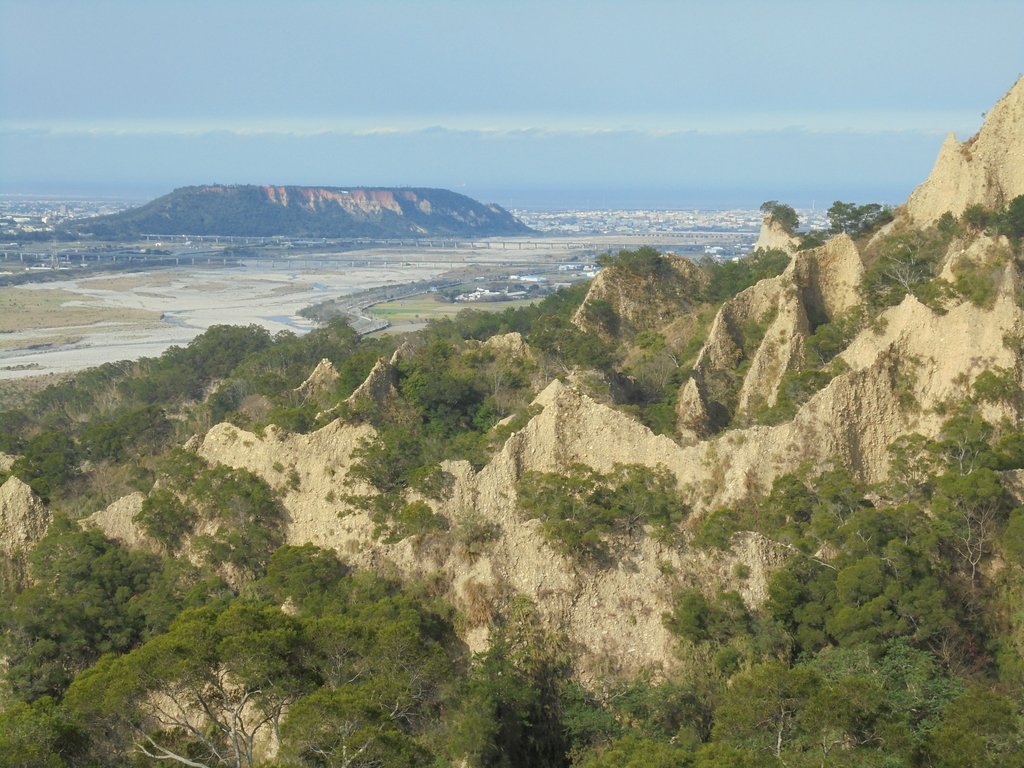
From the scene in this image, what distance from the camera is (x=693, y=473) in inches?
1003

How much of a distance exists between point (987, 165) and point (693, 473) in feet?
55.0

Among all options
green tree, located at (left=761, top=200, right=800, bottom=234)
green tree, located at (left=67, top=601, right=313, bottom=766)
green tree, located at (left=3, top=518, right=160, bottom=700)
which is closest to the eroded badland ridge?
green tree, located at (left=3, top=518, right=160, bottom=700)

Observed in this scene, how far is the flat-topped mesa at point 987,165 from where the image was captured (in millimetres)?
35656

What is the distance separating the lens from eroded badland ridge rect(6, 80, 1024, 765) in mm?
21703

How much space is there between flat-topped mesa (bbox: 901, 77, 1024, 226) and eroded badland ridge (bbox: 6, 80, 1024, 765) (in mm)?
74

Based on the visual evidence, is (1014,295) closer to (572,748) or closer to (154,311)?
(572,748)

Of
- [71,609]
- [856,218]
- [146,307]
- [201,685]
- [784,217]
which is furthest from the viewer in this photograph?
[146,307]

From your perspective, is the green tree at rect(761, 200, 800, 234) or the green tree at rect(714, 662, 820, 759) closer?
the green tree at rect(714, 662, 820, 759)

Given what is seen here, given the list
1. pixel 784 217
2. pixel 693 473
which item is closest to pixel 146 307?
pixel 784 217

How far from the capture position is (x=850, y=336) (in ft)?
102

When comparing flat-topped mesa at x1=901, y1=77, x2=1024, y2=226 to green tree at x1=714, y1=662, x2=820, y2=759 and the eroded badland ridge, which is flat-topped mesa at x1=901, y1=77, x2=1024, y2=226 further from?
green tree at x1=714, y1=662, x2=820, y2=759

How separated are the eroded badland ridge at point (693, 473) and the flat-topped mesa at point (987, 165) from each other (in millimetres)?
74

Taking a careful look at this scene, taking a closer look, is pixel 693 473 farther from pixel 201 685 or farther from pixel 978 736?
pixel 201 685

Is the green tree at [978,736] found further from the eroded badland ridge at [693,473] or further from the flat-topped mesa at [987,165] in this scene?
the flat-topped mesa at [987,165]
